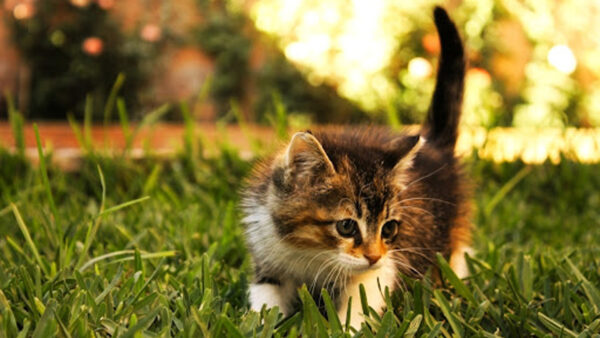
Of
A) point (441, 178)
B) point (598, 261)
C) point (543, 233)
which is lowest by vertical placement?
point (543, 233)

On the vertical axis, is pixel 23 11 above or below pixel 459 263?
above

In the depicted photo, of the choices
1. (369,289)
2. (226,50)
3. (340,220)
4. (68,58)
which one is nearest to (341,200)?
(340,220)

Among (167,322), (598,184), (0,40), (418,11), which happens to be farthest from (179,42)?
(167,322)

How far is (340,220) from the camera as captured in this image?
6.89ft

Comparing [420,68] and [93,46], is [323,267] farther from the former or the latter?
[93,46]

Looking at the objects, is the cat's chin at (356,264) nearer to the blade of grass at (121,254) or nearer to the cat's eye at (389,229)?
the cat's eye at (389,229)

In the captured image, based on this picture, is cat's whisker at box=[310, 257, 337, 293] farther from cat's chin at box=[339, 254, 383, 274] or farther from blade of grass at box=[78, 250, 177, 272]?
blade of grass at box=[78, 250, 177, 272]

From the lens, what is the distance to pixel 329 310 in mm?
1842

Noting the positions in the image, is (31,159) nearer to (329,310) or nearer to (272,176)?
(272,176)

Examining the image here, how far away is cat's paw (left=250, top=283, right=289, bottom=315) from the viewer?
6.90 ft

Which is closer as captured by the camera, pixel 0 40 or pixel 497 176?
pixel 497 176

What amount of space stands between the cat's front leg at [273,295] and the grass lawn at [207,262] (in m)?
0.05

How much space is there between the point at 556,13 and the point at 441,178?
289 inches

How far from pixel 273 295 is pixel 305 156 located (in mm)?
428
